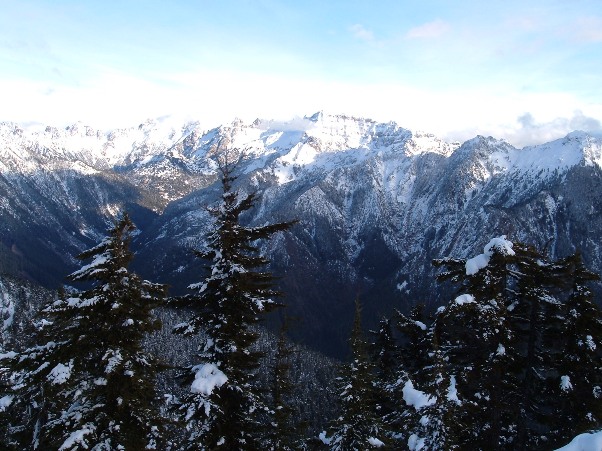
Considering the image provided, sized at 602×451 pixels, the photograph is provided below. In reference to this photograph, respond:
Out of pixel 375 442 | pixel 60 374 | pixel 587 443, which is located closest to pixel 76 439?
pixel 60 374

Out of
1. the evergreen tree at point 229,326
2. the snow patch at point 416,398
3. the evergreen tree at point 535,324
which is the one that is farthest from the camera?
the evergreen tree at point 535,324

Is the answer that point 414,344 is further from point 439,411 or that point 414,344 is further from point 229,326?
point 229,326

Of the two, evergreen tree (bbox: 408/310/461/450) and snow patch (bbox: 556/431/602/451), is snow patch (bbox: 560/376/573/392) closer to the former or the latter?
evergreen tree (bbox: 408/310/461/450)

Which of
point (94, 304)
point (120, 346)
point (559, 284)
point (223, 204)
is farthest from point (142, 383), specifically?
point (559, 284)

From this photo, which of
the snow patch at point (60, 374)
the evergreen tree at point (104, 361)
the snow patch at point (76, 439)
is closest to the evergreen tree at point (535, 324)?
the evergreen tree at point (104, 361)

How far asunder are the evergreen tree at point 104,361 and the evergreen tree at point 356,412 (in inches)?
379

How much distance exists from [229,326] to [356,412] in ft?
32.2

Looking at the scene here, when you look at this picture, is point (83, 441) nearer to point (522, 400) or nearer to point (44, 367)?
point (44, 367)

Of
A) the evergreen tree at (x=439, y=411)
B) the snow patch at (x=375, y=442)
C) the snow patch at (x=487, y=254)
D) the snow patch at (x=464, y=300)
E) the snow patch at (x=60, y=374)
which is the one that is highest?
the snow patch at (x=487, y=254)

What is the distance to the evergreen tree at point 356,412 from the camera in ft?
77.0

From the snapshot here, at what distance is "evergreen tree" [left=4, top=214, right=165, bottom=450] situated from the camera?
16.8 m

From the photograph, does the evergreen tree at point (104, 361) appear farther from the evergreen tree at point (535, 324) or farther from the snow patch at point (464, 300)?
the evergreen tree at point (535, 324)

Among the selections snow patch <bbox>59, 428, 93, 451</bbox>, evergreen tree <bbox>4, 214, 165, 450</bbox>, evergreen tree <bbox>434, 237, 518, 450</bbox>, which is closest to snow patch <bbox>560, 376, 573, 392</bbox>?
evergreen tree <bbox>434, 237, 518, 450</bbox>

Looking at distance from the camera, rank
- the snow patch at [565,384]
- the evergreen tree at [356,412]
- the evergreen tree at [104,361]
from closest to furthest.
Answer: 1. the evergreen tree at [104,361]
2. the snow patch at [565,384]
3. the evergreen tree at [356,412]
